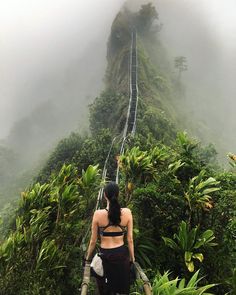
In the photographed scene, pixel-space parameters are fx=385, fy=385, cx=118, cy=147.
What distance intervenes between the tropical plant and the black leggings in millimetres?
2092

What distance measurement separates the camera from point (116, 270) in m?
4.68

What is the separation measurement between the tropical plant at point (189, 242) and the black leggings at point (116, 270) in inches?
82.4

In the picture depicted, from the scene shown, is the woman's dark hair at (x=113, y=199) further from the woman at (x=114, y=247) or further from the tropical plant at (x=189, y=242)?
the tropical plant at (x=189, y=242)

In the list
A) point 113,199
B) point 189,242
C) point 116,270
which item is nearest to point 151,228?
point 189,242

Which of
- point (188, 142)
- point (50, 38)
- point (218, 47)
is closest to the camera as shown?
point (188, 142)

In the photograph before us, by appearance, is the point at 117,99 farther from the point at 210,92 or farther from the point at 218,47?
the point at 218,47

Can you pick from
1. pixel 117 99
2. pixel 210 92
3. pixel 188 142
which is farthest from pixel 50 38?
pixel 188 142

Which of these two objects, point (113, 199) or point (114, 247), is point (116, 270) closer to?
point (114, 247)

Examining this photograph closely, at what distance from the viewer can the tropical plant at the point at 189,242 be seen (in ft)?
21.7

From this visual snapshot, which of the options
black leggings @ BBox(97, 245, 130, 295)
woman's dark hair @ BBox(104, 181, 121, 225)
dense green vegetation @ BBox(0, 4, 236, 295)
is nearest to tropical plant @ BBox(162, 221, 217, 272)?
dense green vegetation @ BBox(0, 4, 236, 295)

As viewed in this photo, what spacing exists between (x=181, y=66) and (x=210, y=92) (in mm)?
6435

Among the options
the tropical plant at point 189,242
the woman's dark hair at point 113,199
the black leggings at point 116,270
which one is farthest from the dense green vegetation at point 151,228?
the woman's dark hair at point 113,199

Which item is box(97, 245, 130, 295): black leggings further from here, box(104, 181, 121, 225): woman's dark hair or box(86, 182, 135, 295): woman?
box(104, 181, 121, 225): woman's dark hair

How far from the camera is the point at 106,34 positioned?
75625mm
